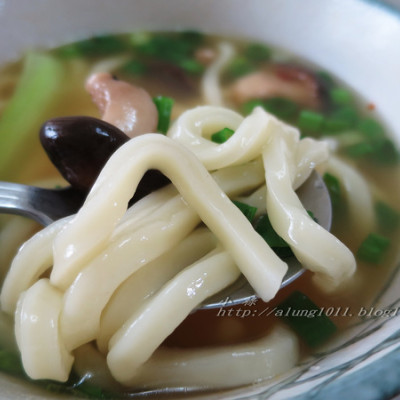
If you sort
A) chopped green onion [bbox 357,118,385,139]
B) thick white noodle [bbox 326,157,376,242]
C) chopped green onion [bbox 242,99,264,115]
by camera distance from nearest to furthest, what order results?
thick white noodle [bbox 326,157,376,242]
chopped green onion [bbox 357,118,385,139]
chopped green onion [bbox 242,99,264,115]

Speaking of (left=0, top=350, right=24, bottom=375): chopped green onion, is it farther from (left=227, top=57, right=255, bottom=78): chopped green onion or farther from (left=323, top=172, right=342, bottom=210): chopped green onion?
(left=227, top=57, right=255, bottom=78): chopped green onion

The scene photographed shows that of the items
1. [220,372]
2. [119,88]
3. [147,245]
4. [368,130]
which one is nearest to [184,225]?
[147,245]

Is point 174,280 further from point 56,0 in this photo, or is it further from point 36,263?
point 56,0

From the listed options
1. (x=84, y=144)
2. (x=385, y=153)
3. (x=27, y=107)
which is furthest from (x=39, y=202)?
(x=385, y=153)

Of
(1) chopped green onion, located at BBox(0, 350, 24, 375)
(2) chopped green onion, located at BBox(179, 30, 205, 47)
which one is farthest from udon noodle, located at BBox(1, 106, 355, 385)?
(2) chopped green onion, located at BBox(179, 30, 205, 47)

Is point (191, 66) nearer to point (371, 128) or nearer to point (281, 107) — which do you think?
point (281, 107)

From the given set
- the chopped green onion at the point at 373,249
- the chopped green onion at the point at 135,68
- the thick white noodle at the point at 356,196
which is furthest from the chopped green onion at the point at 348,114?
the chopped green onion at the point at 135,68
